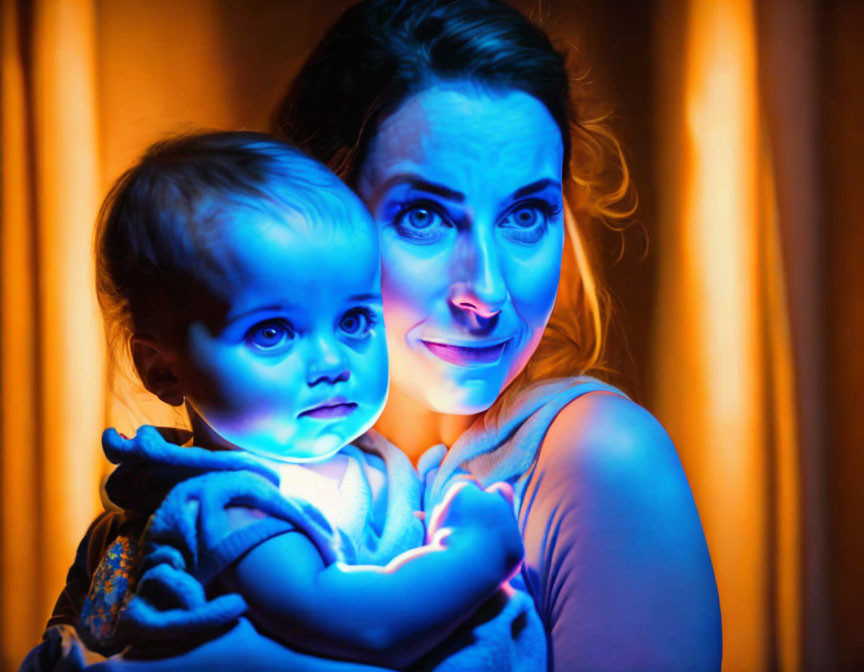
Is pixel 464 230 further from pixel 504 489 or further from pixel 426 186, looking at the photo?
pixel 504 489

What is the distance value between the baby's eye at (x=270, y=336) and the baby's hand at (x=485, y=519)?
223 millimetres

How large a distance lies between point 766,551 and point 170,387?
90 cm

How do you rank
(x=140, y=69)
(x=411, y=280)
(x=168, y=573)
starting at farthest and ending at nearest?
1. (x=140, y=69)
2. (x=411, y=280)
3. (x=168, y=573)

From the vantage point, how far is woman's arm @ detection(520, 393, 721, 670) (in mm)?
912

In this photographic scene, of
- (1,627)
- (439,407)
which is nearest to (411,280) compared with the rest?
(439,407)

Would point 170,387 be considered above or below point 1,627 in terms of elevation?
above

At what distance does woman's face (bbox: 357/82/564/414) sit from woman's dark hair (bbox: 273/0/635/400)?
2cm

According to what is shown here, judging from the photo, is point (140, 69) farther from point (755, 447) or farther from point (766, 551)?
point (766, 551)

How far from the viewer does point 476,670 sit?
87 cm

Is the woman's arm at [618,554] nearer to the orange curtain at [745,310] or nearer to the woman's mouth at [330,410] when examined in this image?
the woman's mouth at [330,410]

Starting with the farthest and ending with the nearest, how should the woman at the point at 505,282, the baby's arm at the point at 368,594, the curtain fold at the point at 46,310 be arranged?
the curtain fold at the point at 46,310 < the woman at the point at 505,282 < the baby's arm at the point at 368,594

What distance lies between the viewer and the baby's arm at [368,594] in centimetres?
82

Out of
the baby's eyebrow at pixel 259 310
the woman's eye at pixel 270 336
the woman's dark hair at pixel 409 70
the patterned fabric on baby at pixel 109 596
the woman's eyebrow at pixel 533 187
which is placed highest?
the woman's dark hair at pixel 409 70

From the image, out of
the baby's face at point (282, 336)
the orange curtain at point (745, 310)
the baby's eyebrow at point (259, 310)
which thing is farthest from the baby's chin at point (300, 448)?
the orange curtain at point (745, 310)
